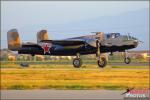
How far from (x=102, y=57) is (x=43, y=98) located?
1300 cm

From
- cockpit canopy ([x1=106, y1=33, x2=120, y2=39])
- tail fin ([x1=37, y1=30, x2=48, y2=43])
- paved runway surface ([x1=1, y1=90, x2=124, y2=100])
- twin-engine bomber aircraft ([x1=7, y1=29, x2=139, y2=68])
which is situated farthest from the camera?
tail fin ([x1=37, y1=30, x2=48, y2=43])

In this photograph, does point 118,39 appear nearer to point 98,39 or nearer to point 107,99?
point 98,39

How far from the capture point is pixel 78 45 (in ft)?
132

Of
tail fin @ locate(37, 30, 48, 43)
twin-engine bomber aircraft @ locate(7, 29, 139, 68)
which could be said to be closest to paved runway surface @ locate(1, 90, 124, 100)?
twin-engine bomber aircraft @ locate(7, 29, 139, 68)

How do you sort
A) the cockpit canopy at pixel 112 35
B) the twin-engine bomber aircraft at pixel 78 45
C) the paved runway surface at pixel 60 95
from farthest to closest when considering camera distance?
the cockpit canopy at pixel 112 35, the twin-engine bomber aircraft at pixel 78 45, the paved runway surface at pixel 60 95

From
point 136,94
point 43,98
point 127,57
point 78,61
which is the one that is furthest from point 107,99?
point 78,61

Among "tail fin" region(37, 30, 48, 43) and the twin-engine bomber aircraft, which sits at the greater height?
"tail fin" region(37, 30, 48, 43)

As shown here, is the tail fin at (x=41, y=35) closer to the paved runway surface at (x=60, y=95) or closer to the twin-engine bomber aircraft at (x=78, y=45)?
the twin-engine bomber aircraft at (x=78, y=45)

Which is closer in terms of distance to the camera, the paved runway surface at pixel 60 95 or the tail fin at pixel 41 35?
the paved runway surface at pixel 60 95

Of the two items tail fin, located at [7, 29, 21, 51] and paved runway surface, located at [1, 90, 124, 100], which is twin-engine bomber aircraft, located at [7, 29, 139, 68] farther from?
paved runway surface, located at [1, 90, 124, 100]

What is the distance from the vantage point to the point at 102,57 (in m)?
36.1

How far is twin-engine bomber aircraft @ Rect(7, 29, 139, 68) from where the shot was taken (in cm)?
3788

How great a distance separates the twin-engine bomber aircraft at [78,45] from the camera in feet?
124

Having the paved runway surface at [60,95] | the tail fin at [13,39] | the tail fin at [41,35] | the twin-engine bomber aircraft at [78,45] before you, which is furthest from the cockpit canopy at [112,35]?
the paved runway surface at [60,95]
